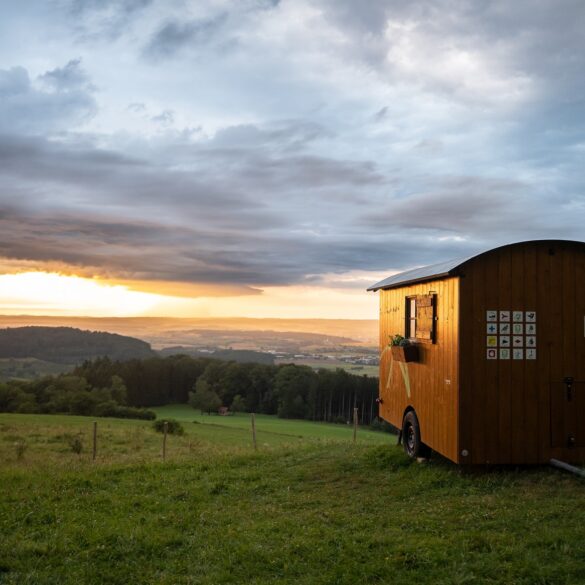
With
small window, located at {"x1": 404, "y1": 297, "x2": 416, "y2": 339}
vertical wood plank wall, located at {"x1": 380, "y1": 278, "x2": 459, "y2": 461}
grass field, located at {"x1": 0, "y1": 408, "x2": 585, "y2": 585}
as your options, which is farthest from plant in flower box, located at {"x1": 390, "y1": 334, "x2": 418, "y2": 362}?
grass field, located at {"x1": 0, "y1": 408, "x2": 585, "y2": 585}

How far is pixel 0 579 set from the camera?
6.27m

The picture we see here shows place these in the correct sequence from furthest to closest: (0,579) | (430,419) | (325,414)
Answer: (325,414)
(430,419)
(0,579)

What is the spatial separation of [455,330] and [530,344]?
1.22 meters

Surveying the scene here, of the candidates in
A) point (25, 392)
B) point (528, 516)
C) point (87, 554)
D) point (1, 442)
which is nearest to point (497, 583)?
point (528, 516)

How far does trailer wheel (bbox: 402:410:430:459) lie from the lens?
1066 cm

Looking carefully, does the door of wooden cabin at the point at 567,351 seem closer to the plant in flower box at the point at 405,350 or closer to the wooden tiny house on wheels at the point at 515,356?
the wooden tiny house on wheels at the point at 515,356

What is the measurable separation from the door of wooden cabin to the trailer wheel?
2301 millimetres

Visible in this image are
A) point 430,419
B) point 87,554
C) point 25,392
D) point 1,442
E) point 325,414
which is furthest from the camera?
point 325,414

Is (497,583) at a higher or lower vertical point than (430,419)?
lower

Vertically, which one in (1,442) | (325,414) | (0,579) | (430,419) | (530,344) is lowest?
(325,414)

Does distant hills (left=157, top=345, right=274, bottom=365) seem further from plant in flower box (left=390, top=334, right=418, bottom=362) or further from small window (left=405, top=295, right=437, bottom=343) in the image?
plant in flower box (left=390, top=334, right=418, bottom=362)

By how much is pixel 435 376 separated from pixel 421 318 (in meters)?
1.28

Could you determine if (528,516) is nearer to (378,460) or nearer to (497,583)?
(497,583)

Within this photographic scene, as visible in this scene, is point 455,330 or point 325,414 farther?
point 325,414
